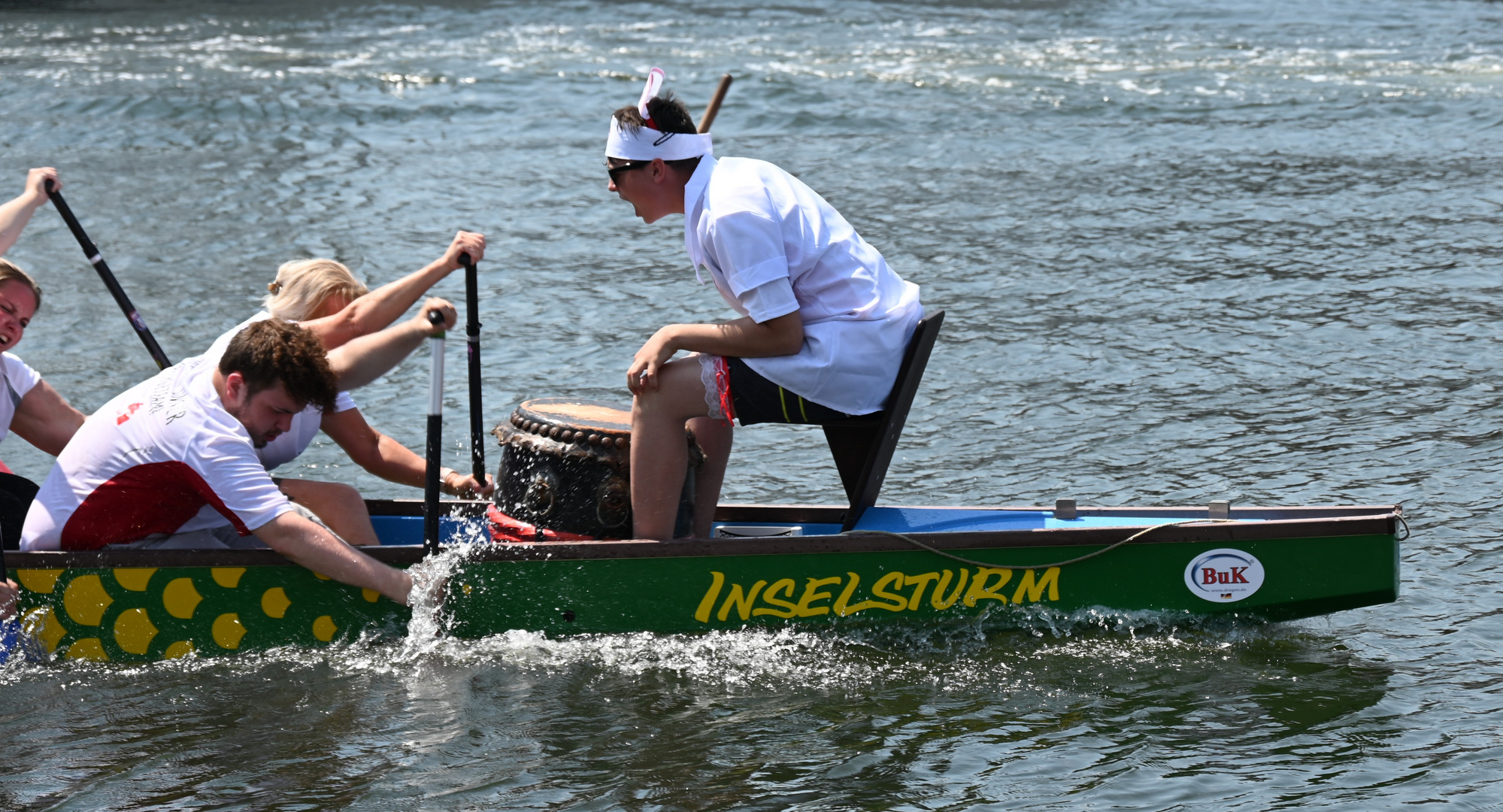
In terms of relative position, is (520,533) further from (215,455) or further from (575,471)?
(215,455)

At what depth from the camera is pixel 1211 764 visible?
4.60 m

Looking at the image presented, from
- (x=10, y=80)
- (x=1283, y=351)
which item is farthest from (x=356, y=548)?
(x=10, y=80)

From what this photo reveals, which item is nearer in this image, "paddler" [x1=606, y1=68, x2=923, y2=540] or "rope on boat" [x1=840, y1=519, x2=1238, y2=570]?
"paddler" [x1=606, y1=68, x2=923, y2=540]

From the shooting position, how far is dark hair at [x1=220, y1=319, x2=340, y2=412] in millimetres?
4711

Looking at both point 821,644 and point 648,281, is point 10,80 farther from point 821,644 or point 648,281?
point 821,644

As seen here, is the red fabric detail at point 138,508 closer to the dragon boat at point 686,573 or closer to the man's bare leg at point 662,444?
the dragon boat at point 686,573

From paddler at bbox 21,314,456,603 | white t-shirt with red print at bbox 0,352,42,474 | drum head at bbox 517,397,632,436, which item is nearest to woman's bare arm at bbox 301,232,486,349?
paddler at bbox 21,314,456,603

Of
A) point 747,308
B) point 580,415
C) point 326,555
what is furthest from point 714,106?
point 326,555

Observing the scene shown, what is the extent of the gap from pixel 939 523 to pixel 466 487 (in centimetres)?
184

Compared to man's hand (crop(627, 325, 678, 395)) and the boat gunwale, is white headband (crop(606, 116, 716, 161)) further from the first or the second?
the boat gunwale

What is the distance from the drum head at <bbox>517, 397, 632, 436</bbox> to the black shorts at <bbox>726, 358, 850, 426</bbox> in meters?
0.43

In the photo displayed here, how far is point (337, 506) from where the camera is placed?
5.38 meters

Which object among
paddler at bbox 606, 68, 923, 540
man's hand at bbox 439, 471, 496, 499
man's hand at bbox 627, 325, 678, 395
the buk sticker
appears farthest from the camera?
man's hand at bbox 439, 471, 496, 499

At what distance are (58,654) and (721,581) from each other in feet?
7.48
